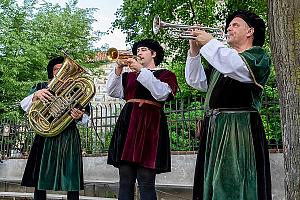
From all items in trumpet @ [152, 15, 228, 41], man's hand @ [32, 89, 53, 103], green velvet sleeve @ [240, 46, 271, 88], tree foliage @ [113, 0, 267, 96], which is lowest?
man's hand @ [32, 89, 53, 103]

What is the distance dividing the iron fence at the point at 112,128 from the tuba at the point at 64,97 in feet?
7.74

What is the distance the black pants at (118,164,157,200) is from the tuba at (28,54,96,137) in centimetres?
103

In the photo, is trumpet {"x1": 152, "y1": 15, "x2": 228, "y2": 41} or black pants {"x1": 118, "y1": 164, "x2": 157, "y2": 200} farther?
black pants {"x1": 118, "y1": 164, "x2": 157, "y2": 200}

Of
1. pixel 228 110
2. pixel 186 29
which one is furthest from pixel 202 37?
pixel 228 110

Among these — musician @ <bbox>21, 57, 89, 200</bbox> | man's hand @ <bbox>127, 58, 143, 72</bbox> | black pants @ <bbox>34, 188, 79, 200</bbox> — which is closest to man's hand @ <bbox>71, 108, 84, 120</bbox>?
musician @ <bbox>21, 57, 89, 200</bbox>

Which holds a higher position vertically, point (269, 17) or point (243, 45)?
point (269, 17)

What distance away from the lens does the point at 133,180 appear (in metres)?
3.88

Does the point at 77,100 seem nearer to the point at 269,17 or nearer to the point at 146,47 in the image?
the point at 146,47

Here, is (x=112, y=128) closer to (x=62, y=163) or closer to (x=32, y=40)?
(x=62, y=163)


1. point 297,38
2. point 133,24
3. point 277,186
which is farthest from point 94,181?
point 133,24

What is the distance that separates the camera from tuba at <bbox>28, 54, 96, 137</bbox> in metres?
4.64

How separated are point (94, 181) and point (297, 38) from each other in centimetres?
488

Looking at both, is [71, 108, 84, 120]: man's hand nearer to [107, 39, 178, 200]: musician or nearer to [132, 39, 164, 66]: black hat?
[107, 39, 178, 200]: musician

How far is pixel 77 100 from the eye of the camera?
15.3 ft
